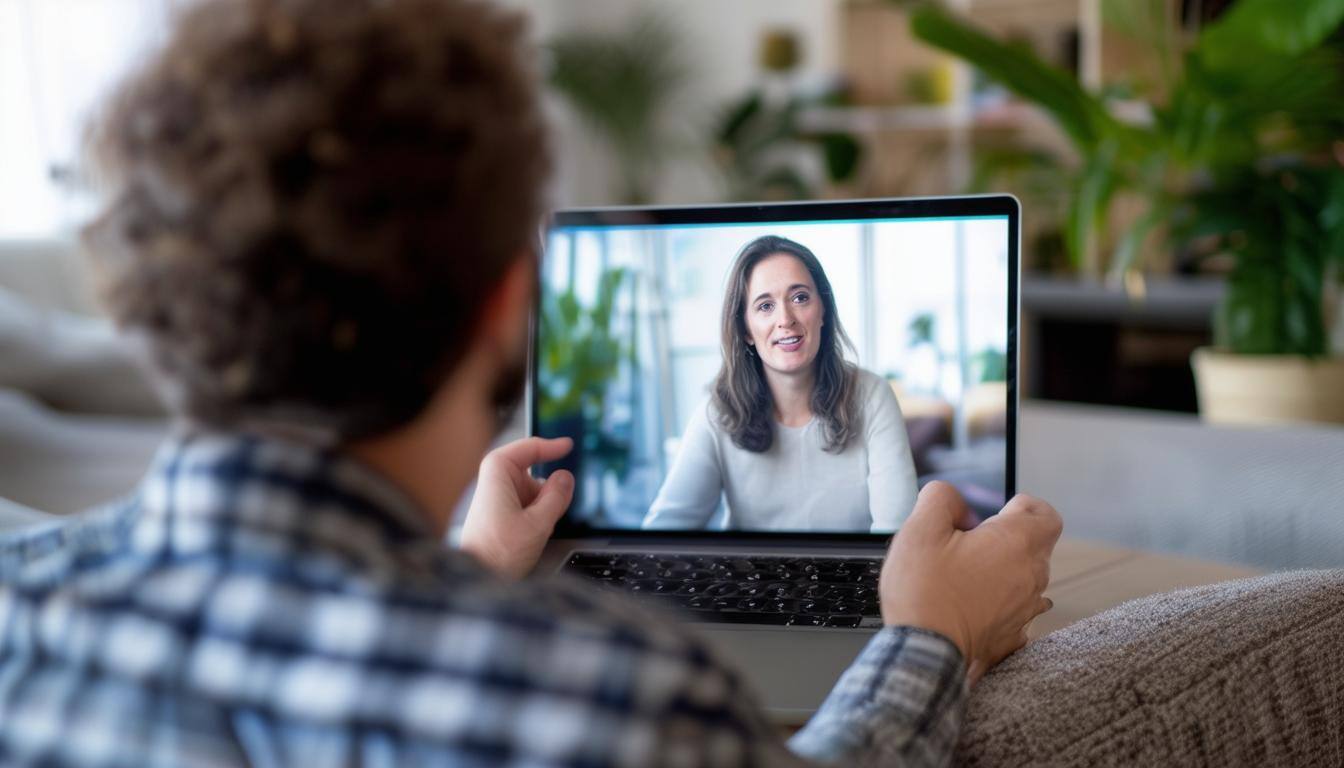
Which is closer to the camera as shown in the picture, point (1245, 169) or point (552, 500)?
point (552, 500)

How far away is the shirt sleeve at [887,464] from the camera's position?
2.94 feet

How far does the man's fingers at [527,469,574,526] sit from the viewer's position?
86 cm

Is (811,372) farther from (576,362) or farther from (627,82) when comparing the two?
(627,82)

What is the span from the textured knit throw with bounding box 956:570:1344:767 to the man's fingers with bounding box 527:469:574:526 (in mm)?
341

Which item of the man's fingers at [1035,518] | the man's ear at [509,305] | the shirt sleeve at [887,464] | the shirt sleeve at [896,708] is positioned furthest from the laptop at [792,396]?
the man's ear at [509,305]

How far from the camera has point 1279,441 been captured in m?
1.17

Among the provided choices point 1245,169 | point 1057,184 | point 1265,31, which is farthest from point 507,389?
point 1057,184

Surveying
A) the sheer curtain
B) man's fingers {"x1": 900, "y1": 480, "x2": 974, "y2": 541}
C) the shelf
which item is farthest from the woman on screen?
the sheer curtain

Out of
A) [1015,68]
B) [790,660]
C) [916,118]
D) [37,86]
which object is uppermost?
[37,86]

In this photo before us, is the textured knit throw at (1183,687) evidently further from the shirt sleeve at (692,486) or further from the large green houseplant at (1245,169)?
the large green houseplant at (1245,169)

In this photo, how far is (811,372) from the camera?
2.91ft

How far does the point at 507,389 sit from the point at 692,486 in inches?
17.8

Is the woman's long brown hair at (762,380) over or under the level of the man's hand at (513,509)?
over

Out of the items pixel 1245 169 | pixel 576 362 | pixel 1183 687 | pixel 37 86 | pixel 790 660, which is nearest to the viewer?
pixel 1183 687
